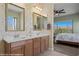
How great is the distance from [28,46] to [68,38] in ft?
2.10

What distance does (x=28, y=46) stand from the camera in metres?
1.63

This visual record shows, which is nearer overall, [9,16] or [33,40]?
[9,16]

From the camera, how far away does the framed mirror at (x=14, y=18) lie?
1500 mm

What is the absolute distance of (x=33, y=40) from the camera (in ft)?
5.43

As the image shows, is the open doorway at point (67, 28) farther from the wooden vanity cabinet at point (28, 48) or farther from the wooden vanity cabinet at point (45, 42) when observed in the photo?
the wooden vanity cabinet at point (28, 48)

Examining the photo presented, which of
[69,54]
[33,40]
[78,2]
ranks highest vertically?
[78,2]

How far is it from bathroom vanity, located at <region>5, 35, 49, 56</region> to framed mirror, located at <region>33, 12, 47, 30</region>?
159mm

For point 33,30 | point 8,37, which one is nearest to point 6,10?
point 8,37

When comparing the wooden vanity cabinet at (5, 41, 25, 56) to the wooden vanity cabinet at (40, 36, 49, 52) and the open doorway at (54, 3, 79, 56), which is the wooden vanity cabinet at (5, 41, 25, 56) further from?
the open doorway at (54, 3, 79, 56)

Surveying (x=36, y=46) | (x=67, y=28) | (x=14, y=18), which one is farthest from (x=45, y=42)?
(x=14, y=18)

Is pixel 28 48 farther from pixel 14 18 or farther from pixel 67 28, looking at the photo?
pixel 67 28

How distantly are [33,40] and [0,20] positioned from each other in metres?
0.56

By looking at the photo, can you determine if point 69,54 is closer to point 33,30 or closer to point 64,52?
point 64,52

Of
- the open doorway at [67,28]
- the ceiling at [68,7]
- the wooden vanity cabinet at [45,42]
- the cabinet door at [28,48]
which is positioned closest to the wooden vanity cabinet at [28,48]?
the cabinet door at [28,48]
